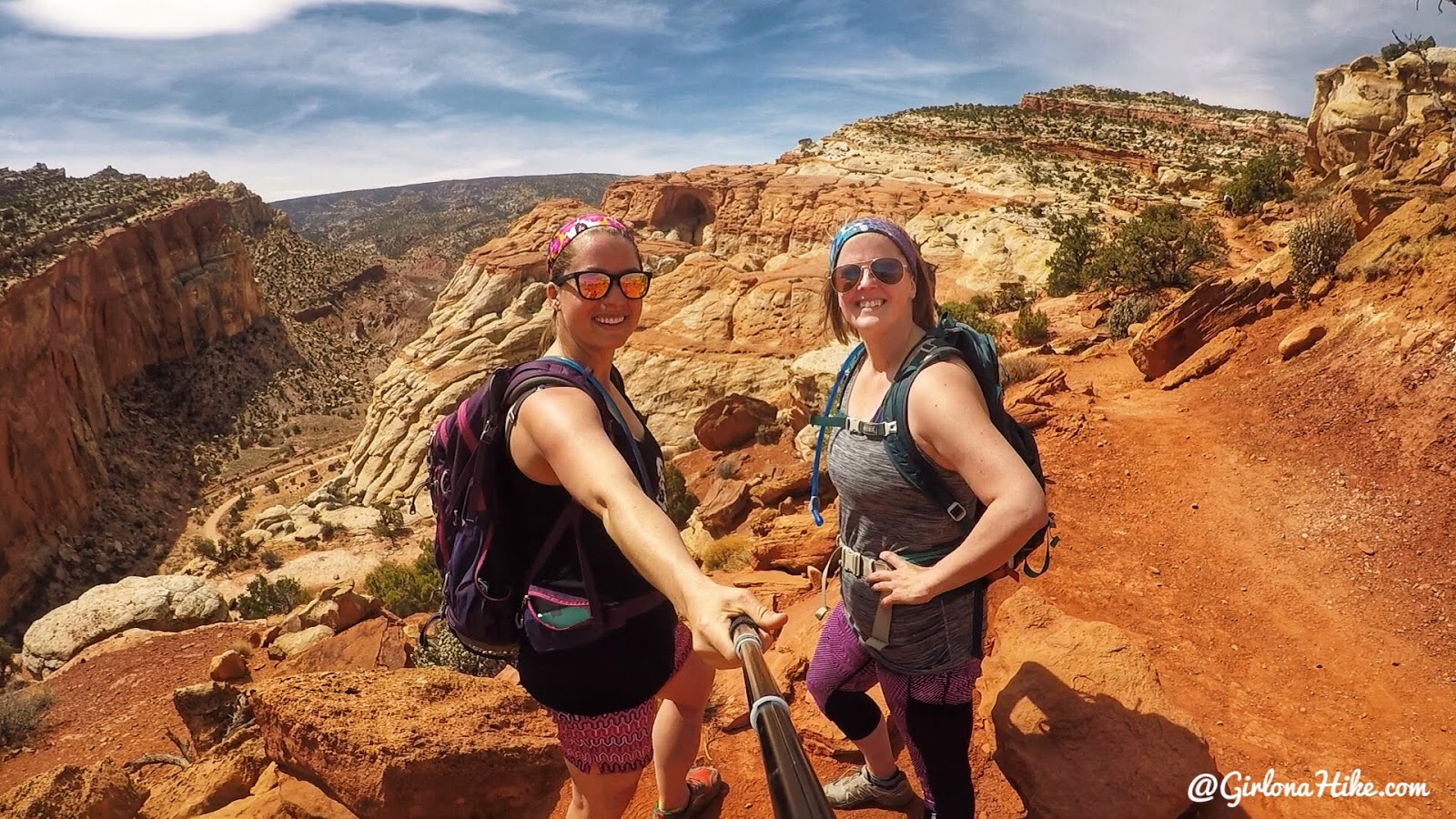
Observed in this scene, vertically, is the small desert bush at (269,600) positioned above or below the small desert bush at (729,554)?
below

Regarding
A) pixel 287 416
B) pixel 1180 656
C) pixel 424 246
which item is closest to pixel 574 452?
pixel 1180 656

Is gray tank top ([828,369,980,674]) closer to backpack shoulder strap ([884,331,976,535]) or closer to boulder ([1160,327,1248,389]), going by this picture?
backpack shoulder strap ([884,331,976,535])

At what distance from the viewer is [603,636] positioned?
2086 millimetres

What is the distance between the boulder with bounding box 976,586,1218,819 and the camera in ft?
9.05

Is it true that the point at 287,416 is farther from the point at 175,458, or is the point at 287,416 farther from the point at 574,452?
the point at 574,452

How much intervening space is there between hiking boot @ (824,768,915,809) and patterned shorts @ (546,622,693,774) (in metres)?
1.14

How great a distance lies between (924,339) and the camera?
80.4 inches

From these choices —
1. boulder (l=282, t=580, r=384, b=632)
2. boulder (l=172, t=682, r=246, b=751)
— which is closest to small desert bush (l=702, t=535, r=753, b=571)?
boulder (l=282, t=580, r=384, b=632)

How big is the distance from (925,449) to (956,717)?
98cm

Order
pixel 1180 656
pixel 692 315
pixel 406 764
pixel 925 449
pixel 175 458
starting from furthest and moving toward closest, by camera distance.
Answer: pixel 175 458 → pixel 692 315 → pixel 1180 656 → pixel 406 764 → pixel 925 449

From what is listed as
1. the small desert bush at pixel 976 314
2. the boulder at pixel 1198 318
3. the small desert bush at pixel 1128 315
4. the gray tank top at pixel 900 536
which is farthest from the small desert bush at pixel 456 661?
the small desert bush at pixel 1128 315

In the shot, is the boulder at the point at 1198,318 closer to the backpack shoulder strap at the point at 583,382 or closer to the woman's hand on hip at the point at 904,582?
the woman's hand on hip at the point at 904,582

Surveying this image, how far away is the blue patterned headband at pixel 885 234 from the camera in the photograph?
2.26m

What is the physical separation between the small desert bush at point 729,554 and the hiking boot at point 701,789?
13.0 ft
